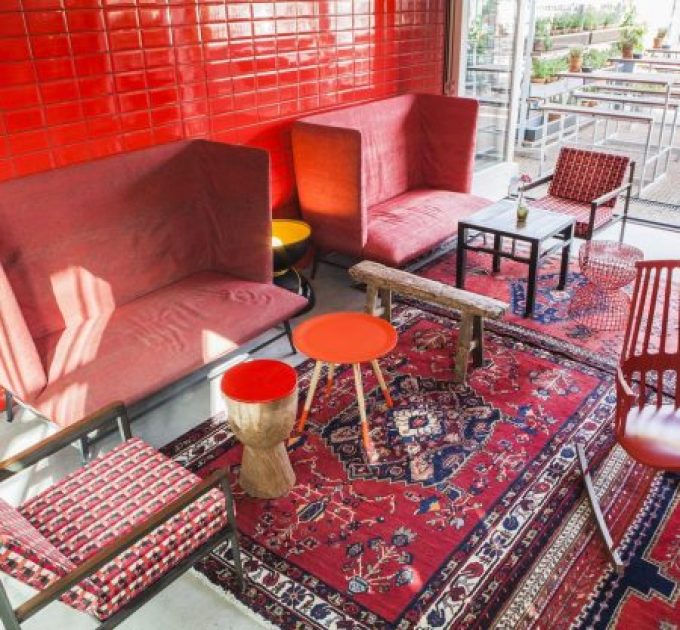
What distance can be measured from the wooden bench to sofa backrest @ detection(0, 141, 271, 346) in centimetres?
65

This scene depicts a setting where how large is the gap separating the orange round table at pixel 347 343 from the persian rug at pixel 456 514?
0.17 metres

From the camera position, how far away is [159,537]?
1.99m

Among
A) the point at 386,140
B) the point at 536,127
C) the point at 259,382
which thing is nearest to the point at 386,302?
the point at 259,382

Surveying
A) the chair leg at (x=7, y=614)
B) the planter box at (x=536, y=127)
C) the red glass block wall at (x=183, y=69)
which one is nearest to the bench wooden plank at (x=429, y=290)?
the red glass block wall at (x=183, y=69)

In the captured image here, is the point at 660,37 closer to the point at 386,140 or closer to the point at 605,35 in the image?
the point at 605,35

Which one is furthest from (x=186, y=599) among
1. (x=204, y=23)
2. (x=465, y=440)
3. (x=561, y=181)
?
(x=561, y=181)

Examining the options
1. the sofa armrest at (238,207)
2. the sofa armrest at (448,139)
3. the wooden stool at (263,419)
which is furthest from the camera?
the sofa armrest at (448,139)

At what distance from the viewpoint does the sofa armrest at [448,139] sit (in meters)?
4.95

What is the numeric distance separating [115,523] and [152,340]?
3.84 feet

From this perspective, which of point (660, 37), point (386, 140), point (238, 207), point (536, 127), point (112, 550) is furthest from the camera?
point (660, 37)

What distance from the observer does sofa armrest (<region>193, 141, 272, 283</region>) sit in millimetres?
3453

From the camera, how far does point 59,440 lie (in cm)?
221

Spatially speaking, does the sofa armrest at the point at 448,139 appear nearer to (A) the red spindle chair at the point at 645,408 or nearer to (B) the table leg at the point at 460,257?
(B) the table leg at the point at 460,257

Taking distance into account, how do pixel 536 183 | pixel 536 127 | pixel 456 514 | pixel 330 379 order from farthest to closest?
pixel 536 127
pixel 536 183
pixel 330 379
pixel 456 514
